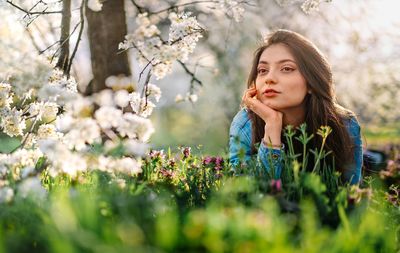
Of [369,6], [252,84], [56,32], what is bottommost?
[252,84]

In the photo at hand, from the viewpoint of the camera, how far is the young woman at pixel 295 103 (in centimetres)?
329

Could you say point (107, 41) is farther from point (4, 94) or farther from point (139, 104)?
point (4, 94)

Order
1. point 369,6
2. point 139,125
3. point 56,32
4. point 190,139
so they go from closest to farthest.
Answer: point 139,125
point 56,32
point 369,6
point 190,139

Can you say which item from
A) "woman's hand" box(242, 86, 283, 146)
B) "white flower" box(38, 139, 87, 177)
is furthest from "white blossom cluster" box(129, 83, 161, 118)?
"white flower" box(38, 139, 87, 177)

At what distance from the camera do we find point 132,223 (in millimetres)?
1435

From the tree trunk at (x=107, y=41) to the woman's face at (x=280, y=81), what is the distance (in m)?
1.12

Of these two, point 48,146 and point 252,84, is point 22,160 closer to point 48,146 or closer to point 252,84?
point 48,146

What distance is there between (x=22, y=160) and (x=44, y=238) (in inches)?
34.7

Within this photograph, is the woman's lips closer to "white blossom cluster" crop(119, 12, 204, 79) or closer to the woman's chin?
the woman's chin

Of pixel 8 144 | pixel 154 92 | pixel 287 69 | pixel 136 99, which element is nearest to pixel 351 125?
pixel 287 69

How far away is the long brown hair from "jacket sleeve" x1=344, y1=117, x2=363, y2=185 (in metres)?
0.05

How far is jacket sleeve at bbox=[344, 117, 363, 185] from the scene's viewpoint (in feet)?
11.4

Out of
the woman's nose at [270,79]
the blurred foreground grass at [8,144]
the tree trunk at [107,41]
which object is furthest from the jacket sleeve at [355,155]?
the blurred foreground grass at [8,144]

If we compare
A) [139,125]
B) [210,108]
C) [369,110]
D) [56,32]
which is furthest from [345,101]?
[139,125]
